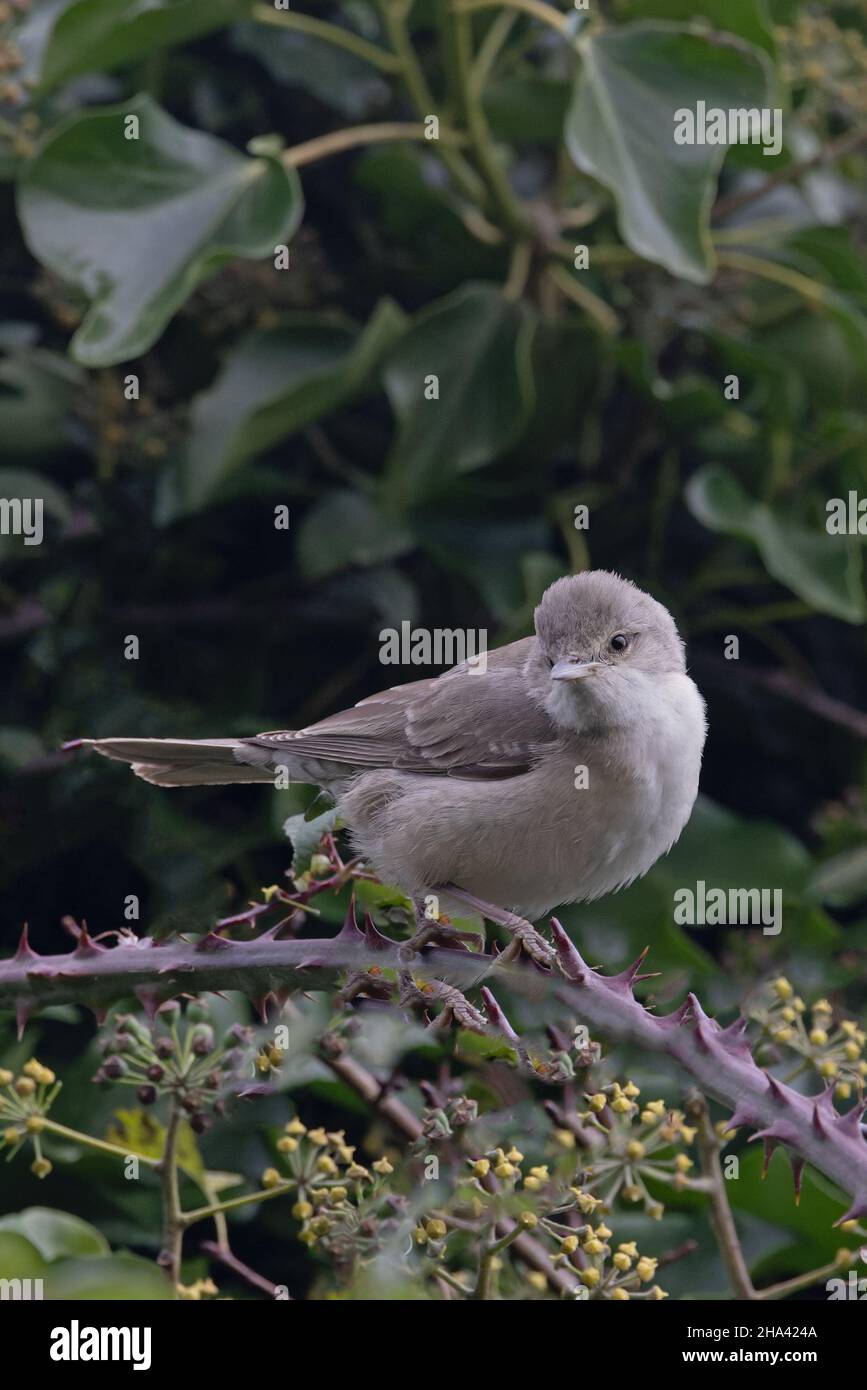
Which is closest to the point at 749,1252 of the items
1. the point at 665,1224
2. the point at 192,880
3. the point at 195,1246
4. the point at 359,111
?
the point at 665,1224

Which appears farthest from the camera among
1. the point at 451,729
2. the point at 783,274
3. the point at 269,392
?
the point at 783,274

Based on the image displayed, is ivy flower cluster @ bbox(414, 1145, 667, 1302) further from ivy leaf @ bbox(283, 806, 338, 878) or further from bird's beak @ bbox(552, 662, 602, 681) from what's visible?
bird's beak @ bbox(552, 662, 602, 681)

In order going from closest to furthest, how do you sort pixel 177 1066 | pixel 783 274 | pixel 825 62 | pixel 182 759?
pixel 177 1066
pixel 182 759
pixel 783 274
pixel 825 62

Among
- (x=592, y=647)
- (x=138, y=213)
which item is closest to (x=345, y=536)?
(x=138, y=213)

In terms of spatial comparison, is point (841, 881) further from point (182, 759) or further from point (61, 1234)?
point (61, 1234)

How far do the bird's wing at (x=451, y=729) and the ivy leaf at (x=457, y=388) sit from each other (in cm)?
64

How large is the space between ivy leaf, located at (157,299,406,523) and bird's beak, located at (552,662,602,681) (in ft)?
3.50

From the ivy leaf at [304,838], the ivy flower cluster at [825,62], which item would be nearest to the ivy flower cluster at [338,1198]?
the ivy leaf at [304,838]

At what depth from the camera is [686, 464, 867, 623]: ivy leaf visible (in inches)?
138

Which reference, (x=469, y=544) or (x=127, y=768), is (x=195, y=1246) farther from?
(x=469, y=544)

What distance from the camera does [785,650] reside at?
3869 mm

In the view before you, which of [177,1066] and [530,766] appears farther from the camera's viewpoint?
[530,766]

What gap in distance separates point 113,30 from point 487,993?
2.50m

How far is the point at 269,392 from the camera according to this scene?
11.3ft
